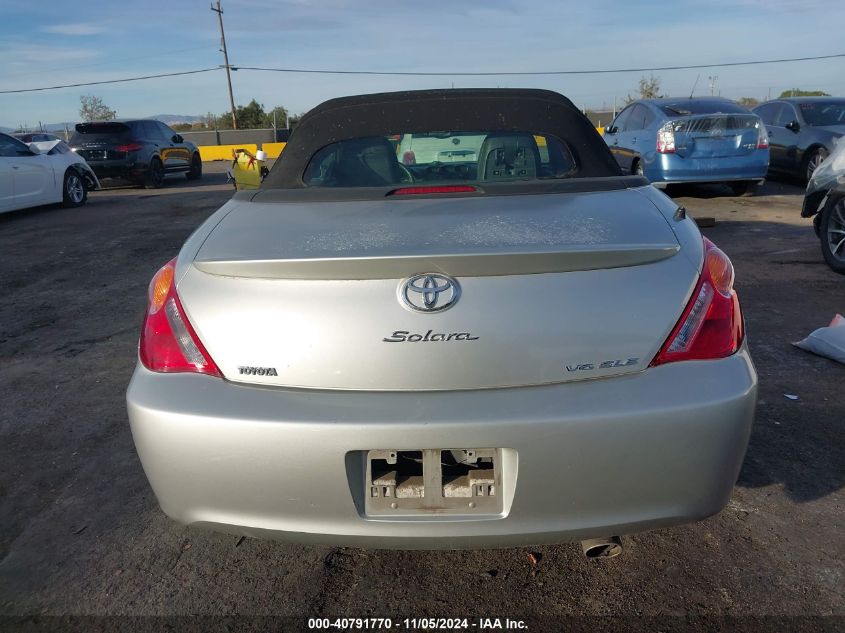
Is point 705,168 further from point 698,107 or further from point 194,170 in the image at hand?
point 194,170

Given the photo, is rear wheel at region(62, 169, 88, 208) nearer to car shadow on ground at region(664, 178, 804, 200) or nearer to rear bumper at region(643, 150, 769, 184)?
rear bumper at region(643, 150, 769, 184)

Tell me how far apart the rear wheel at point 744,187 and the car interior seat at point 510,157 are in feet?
26.4

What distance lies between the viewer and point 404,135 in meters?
3.12

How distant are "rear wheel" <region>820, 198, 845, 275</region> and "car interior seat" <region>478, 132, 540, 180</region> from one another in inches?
159

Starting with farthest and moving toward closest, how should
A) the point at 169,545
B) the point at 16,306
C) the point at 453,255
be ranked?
the point at 16,306
the point at 169,545
the point at 453,255

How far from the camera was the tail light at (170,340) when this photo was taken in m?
1.93

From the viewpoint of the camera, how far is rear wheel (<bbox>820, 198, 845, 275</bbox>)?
229 inches

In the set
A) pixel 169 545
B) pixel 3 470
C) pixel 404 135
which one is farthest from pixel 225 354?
pixel 3 470

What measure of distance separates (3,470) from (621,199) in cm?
282

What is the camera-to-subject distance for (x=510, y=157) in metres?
3.05

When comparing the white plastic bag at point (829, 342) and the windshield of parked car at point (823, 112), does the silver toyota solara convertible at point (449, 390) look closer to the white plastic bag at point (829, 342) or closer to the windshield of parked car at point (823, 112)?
the white plastic bag at point (829, 342)

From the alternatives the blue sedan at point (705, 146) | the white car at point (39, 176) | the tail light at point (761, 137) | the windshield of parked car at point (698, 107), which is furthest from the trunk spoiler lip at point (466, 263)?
the white car at point (39, 176)

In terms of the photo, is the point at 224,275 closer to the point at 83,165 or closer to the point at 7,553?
the point at 7,553

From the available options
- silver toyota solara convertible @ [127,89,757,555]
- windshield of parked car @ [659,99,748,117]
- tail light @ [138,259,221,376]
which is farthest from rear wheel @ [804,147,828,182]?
tail light @ [138,259,221,376]
